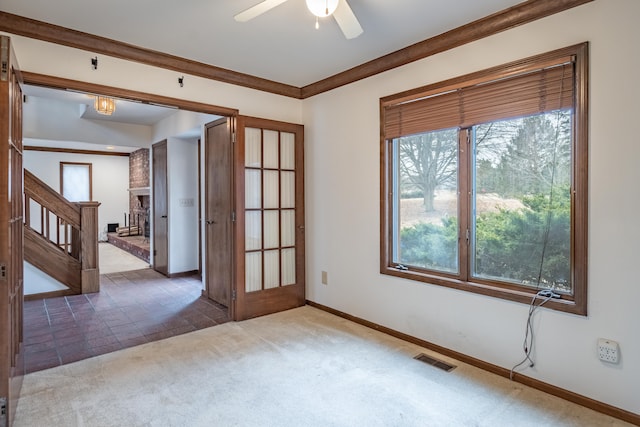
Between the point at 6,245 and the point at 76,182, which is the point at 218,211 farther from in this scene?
the point at 76,182

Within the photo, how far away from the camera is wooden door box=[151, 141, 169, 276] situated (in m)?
6.06

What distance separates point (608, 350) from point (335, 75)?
10.5ft

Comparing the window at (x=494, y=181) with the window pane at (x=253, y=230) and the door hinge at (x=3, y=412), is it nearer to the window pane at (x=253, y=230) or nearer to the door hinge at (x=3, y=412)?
the window pane at (x=253, y=230)

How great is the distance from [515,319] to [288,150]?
284 cm

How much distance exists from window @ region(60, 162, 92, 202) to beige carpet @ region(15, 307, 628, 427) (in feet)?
28.0

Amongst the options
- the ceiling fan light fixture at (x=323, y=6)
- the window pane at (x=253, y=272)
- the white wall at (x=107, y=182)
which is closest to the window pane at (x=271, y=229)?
the window pane at (x=253, y=272)

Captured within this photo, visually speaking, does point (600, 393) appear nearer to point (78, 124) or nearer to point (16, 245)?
point (16, 245)

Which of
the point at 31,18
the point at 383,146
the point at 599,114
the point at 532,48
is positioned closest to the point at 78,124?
the point at 31,18

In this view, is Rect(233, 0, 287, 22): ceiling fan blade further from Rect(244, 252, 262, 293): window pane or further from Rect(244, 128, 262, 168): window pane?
Rect(244, 252, 262, 293): window pane

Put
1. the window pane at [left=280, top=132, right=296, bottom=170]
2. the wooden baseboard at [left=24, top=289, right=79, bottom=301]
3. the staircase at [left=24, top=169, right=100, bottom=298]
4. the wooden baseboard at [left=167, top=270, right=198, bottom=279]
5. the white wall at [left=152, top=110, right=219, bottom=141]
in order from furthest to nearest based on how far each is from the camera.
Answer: the wooden baseboard at [left=167, top=270, right=198, bottom=279], the white wall at [left=152, top=110, right=219, bottom=141], the staircase at [left=24, top=169, right=100, bottom=298], the wooden baseboard at [left=24, top=289, right=79, bottom=301], the window pane at [left=280, top=132, right=296, bottom=170]

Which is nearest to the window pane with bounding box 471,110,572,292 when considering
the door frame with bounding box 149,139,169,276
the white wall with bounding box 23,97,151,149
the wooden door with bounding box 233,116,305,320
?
the wooden door with bounding box 233,116,305,320

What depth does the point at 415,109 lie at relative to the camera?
3123 millimetres

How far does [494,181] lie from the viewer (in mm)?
2709

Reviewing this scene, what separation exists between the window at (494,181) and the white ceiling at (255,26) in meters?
0.47
